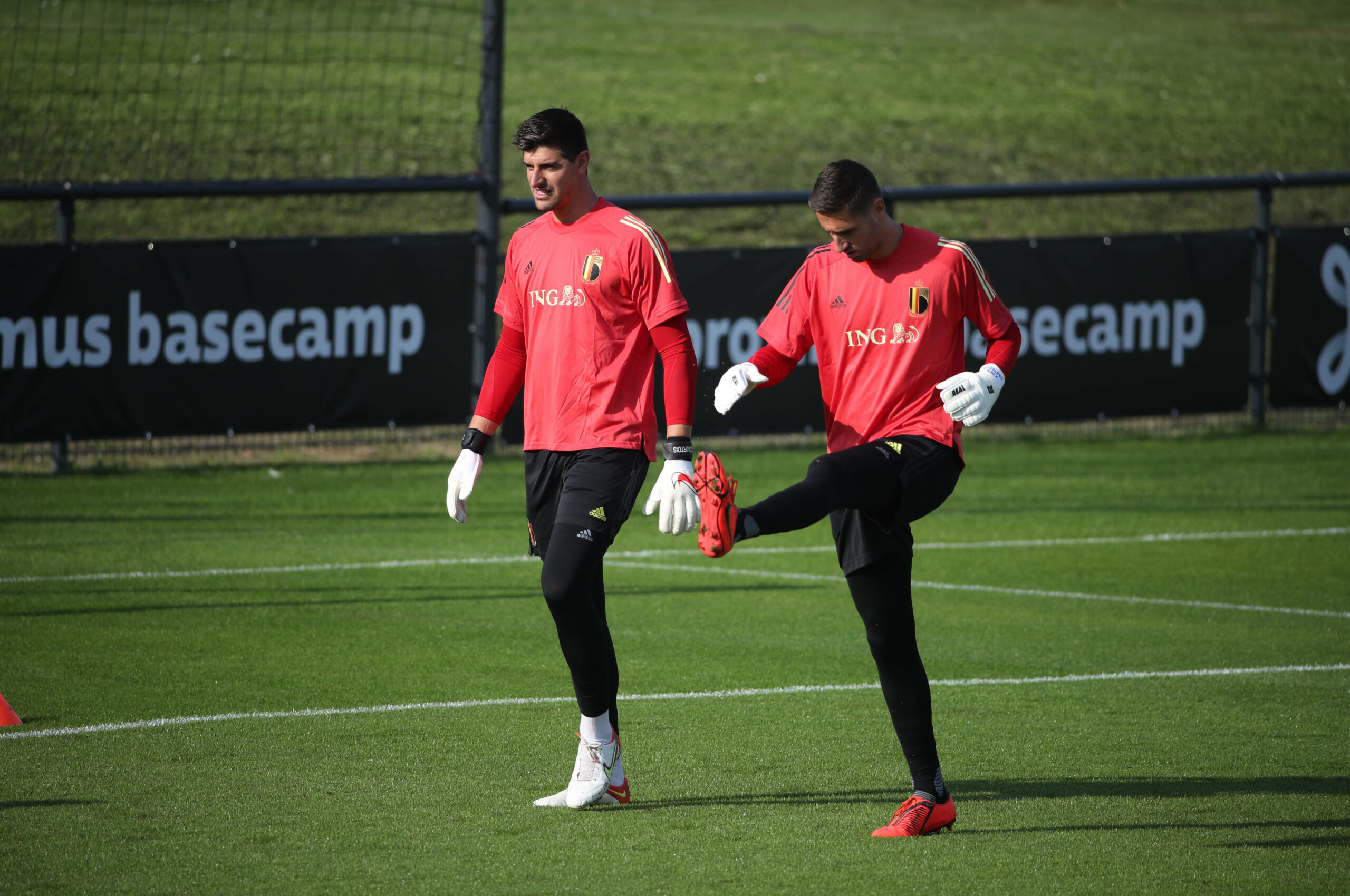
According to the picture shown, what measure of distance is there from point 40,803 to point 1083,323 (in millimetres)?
12304

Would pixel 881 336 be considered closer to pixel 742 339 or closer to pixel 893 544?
pixel 893 544

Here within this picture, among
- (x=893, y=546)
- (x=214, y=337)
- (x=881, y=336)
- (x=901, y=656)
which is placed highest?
(x=881, y=336)

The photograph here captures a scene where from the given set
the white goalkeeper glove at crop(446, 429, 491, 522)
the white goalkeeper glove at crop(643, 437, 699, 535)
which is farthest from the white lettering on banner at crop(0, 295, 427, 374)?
the white goalkeeper glove at crop(643, 437, 699, 535)

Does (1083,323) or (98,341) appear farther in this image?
(1083,323)

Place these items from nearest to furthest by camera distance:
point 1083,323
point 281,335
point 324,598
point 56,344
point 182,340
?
point 324,598
point 56,344
point 182,340
point 281,335
point 1083,323

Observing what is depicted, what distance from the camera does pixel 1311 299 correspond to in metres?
16.6

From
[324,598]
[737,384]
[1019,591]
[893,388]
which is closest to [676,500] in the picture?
[737,384]

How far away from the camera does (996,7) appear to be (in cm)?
4453

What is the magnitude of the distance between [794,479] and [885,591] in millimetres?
8676

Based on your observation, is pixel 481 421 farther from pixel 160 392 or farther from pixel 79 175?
pixel 79 175

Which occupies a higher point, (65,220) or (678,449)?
(65,220)

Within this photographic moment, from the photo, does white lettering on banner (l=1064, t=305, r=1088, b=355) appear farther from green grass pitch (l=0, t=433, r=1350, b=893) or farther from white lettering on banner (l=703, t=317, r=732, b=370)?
green grass pitch (l=0, t=433, r=1350, b=893)

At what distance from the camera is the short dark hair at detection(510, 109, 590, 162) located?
5480 millimetres

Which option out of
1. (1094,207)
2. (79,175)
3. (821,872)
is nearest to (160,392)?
(79,175)
